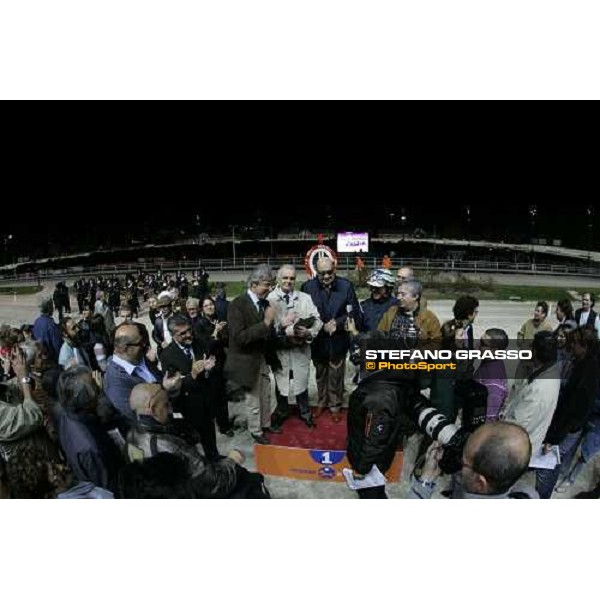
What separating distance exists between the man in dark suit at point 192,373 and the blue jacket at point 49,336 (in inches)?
31.1

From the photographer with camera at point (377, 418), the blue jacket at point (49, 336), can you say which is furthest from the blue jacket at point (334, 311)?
the blue jacket at point (49, 336)

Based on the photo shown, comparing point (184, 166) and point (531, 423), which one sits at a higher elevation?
point (184, 166)

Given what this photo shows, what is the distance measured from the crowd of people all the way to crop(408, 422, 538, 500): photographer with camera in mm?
11

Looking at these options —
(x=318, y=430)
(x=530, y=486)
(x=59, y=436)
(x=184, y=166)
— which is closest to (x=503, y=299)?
(x=530, y=486)

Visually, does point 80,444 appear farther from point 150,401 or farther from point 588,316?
point 588,316

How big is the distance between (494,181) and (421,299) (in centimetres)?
109

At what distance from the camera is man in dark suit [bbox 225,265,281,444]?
378 cm

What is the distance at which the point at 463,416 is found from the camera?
12.5 ft

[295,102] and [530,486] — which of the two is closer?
[295,102]

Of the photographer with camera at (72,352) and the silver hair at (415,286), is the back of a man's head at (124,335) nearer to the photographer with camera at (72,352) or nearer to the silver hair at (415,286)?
the photographer with camera at (72,352)

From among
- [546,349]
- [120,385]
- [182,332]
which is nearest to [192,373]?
[182,332]

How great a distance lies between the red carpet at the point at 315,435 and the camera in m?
3.90

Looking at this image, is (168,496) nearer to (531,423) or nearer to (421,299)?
(421,299)

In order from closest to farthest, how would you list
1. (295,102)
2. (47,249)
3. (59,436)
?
(295,102)
(59,436)
(47,249)
